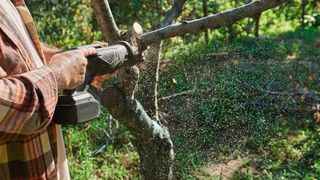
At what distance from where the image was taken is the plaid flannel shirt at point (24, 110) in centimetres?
134

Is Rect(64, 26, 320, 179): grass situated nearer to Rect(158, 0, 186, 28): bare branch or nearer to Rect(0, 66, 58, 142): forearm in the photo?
Rect(158, 0, 186, 28): bare branch

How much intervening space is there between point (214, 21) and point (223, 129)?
5.79 ft

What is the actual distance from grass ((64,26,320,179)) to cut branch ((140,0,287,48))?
955 mm

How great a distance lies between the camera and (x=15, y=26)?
157cm

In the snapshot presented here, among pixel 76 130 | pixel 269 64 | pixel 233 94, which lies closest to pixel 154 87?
pixel 233 94

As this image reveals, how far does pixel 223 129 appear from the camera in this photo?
3.96 metres

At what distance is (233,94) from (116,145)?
123 cm

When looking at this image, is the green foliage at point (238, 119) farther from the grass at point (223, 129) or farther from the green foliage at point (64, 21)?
the green foliage at point (64, 21)

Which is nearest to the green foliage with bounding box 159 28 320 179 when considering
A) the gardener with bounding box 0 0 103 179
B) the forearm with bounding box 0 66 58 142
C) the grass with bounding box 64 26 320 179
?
the grass with bounding box 64 26 320 179

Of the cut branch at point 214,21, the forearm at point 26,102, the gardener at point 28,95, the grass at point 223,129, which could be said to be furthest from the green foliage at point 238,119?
the forearm at point 26,102

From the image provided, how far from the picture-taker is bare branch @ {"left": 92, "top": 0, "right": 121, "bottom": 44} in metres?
2.63

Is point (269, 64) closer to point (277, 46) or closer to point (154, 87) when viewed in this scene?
point (277, 46)

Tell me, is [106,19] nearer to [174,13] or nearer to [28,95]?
[174,13]

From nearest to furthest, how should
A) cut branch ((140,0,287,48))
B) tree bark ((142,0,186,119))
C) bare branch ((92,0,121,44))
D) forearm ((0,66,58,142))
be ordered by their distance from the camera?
forearm ((0,66,58,142)), cut branch ((140,0,287,48)), bare branch ((92,0,121,44)), tree bark ((142,0,186,119))
